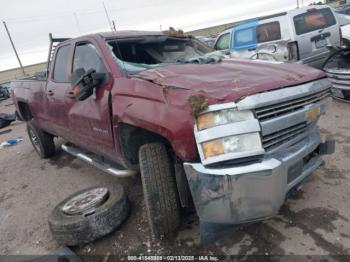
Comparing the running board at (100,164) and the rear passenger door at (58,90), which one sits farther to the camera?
the rear passenger door at (58,90)

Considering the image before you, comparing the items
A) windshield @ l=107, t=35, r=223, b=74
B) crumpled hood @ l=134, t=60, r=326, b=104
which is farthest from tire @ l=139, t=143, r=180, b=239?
windshield @ l=107, t=35, r=223, b=74

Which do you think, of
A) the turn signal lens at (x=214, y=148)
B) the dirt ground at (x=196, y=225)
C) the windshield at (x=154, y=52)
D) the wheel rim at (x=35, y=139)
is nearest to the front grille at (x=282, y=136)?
the turn signal lens at (x=214, y=148)

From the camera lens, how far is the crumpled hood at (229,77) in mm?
→ 2248

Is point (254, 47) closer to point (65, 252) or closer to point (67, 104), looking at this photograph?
point (67, 104)

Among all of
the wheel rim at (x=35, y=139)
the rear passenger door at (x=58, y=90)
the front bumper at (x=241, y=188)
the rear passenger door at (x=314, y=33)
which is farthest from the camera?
the rear passenger door at (x=314, y=33)

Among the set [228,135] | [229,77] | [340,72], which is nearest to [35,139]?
[229,77]

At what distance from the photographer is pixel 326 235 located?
2613 millimetres

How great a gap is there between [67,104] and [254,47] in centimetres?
560

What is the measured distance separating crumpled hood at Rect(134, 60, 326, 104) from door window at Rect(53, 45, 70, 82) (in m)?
1.75

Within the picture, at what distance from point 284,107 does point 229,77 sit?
1.64ft

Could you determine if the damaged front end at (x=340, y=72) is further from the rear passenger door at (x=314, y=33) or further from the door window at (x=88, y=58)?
the door window at (x=88, y=58)

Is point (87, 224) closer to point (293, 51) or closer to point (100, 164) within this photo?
point (100, 164)

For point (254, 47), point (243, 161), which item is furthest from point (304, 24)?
point (243, 161)

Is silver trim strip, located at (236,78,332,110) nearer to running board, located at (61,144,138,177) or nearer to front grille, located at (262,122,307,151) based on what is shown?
front grille, located at (262,122,307,151)
